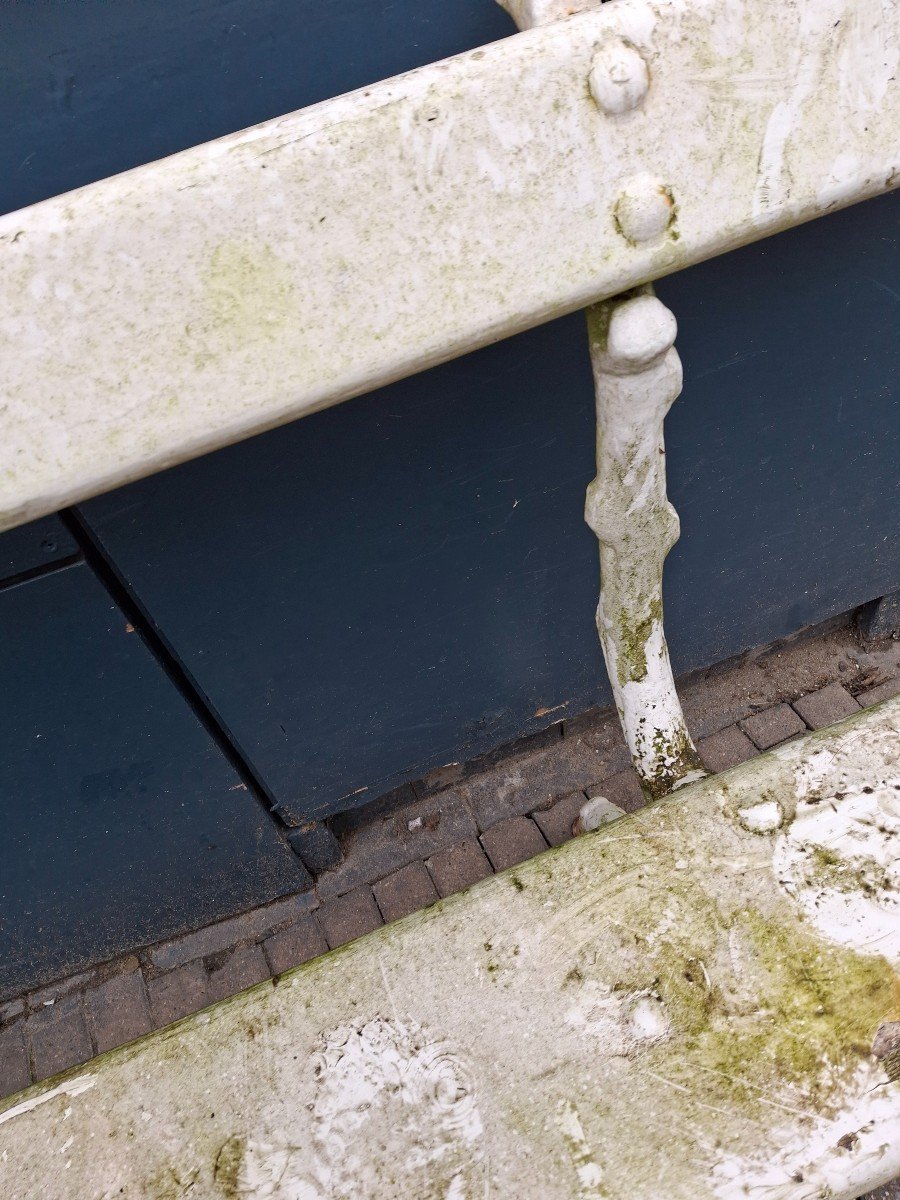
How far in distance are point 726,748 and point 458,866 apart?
0.79 m

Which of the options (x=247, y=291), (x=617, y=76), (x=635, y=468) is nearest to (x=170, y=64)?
(x=247, y=291)

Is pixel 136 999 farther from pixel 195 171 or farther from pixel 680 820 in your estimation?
pixel 195 171

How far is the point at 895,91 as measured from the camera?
111 cm

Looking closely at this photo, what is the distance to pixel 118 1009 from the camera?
2381mm

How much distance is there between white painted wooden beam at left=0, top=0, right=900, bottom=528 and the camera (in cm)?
96

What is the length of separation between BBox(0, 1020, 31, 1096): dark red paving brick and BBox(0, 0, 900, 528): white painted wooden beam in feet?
6.13

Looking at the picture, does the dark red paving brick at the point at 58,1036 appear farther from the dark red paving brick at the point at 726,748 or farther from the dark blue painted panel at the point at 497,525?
the dark red paving brick at the point at 726,748

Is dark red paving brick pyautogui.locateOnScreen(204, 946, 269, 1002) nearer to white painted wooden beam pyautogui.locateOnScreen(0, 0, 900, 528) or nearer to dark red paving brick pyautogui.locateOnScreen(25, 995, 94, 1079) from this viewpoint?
dark red paving brick pyautogui.locateOnScreen(25, 995, 94, 1079)

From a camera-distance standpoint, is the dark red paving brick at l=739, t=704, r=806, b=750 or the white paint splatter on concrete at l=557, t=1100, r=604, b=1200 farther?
the dark red paving brick at l=739, t=704, r=806, b=750

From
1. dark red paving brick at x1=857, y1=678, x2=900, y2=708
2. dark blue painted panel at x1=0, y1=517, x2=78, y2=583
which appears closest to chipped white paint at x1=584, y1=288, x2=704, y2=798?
dark blue painted panel at x1=0, y1=517, x2=78, y2=583

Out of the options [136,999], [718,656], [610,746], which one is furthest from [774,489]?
[136,999]

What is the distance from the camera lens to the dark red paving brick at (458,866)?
246cm

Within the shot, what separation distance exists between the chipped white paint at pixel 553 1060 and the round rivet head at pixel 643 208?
0.79 m

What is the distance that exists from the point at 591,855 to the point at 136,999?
158cm
